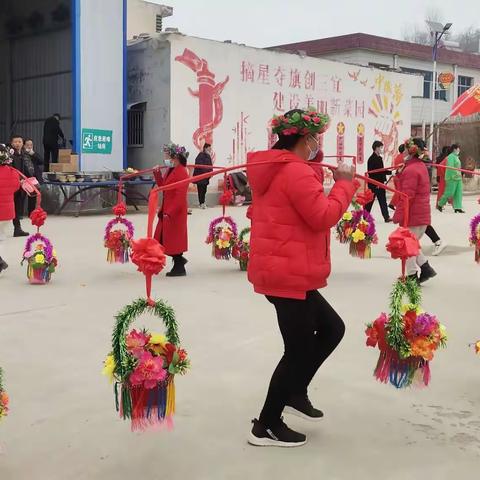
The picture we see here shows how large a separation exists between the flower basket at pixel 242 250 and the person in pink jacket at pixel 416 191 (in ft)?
6.11

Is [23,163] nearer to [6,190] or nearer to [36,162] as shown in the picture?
[36,162]

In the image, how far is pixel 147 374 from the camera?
325 centimetres

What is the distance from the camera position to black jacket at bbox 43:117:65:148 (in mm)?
17688

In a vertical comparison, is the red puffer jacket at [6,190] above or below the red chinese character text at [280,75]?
below

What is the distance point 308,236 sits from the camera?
3.55 m

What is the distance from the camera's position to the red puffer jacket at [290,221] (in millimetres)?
3453

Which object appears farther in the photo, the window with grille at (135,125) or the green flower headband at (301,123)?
the window with grille at (135,125)

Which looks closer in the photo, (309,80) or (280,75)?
(280,75)

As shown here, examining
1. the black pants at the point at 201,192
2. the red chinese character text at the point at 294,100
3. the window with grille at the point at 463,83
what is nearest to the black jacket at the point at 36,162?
the black pants at the point at 201,192

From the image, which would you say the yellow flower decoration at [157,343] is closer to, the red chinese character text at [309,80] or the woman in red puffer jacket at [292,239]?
the woman in red puffer jacket at [292,239]

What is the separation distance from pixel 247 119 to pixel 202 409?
55.2 ft

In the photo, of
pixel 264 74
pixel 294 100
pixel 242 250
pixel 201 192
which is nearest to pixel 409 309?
pixel 242 250

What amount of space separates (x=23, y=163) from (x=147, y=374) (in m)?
10.6

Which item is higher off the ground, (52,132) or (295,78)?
(295,78)
